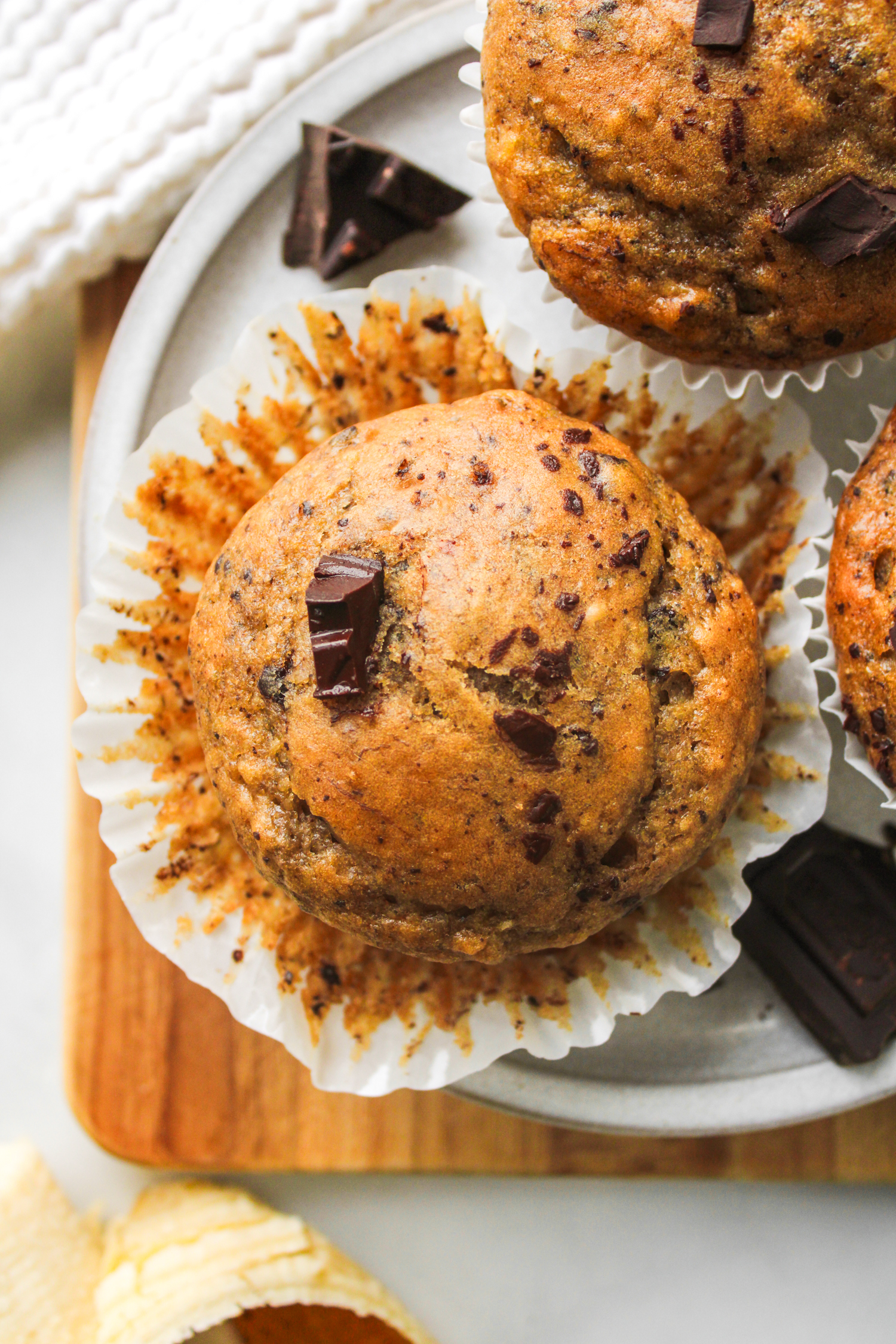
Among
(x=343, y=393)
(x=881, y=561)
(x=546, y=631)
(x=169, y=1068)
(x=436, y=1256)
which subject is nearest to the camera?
(x=546, y=631)

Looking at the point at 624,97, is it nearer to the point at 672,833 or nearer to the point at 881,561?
the point at 881,561

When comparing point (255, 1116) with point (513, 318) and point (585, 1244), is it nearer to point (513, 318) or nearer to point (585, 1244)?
point (585, 1244)

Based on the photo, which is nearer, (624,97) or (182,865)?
(624,97)

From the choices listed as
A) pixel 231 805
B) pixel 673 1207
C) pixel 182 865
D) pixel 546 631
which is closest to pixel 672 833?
pixel 546 631

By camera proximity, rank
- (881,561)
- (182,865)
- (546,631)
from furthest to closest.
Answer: (182,865), (881,561), (546,631)

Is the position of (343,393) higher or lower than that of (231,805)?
higher

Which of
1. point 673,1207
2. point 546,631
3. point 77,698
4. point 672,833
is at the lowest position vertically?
point 673,1207
